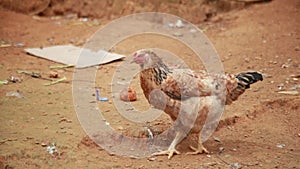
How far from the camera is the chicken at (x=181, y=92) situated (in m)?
3.74

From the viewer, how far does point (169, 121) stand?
14.9ft

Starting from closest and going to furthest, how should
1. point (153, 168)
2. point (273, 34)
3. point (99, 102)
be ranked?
1. point (153, 168)
2. point (99, 102)
3. point (273, 34)

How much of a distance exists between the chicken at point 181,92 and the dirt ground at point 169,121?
32 cm

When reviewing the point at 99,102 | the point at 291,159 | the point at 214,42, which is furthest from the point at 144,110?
the point at 214,42

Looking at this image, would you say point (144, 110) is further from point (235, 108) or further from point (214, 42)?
point (214, 42)

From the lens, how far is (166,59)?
657 centimetres

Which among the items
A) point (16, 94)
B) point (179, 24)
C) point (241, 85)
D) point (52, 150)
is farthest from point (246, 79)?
point (179, 24)

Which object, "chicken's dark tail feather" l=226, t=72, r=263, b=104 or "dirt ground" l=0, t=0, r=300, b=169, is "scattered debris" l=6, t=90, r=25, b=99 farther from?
"chicken's dark tail feather" l=226, t=72, r=263, b=104

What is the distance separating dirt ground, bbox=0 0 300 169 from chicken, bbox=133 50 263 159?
1.05 ft

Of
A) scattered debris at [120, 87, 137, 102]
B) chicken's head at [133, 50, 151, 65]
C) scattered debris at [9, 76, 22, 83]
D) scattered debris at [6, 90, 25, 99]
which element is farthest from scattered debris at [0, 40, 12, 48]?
chicken's head at [133, 50, 151, 65]

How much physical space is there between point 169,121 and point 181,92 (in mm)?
848

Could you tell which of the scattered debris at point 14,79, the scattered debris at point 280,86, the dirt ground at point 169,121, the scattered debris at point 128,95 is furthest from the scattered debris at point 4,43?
the scattered debris at point 280,86

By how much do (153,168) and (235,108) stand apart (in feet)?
4.82

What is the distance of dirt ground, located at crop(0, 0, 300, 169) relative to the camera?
3.73m
